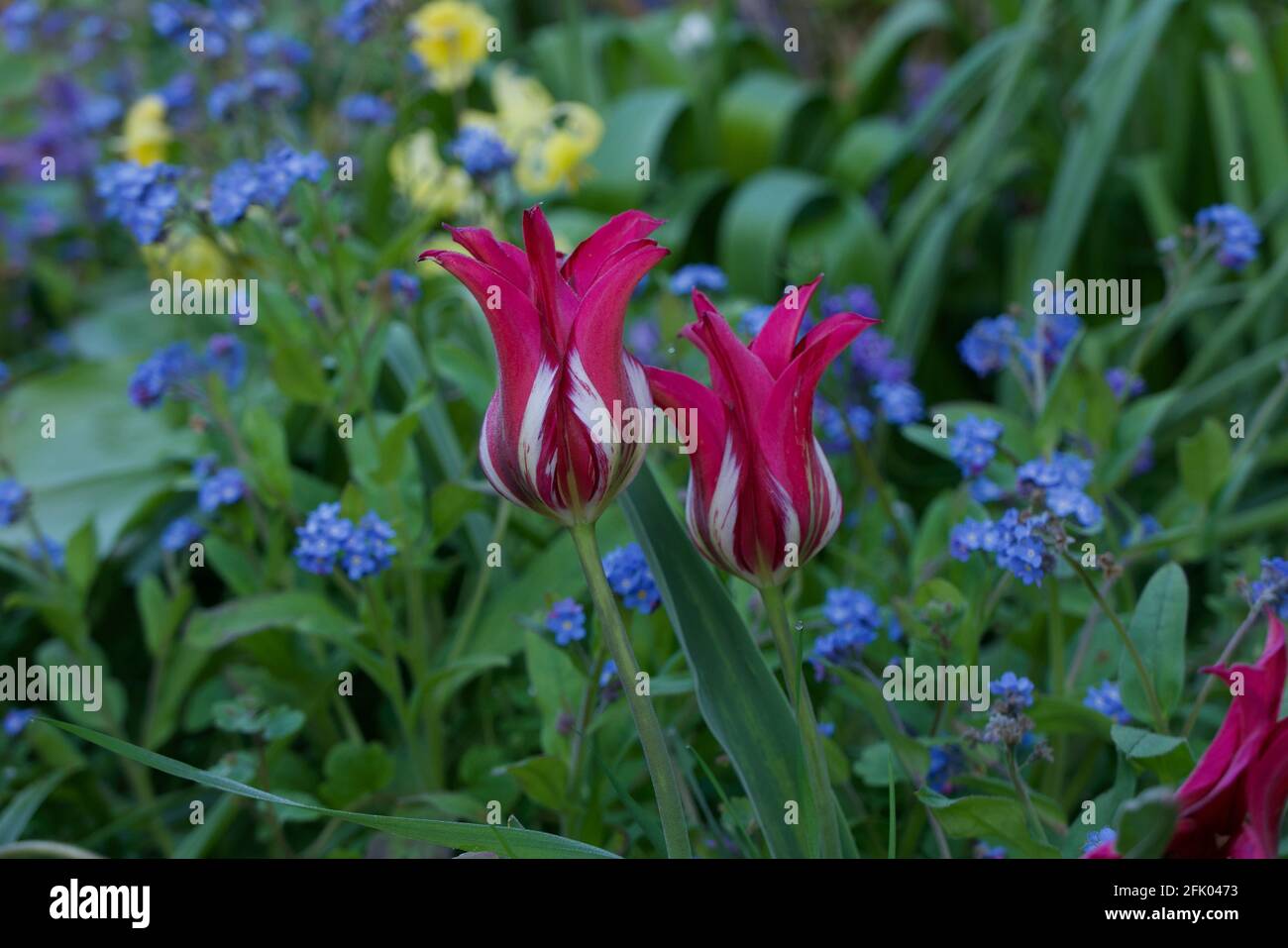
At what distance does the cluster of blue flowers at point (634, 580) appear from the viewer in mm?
765

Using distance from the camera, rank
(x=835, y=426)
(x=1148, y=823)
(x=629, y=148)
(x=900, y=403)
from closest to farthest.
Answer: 1. (x=1148, y=823)
2. (x=900, y=403)
3. (x=835, y=426)
4. (x=629, y=148)

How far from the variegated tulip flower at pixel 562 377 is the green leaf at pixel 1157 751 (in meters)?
0.27

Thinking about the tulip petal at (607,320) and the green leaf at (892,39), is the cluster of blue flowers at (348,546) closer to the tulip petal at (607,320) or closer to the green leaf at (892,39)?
the tulip petal at (607,320)

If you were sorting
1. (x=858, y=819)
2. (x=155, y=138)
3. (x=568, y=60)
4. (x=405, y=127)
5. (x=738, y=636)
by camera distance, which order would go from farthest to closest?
1. (x=568, y=60)
2. (x=155, y=138)
3. (x=405, y=127)
4. (x=858, y=819)
5. (x=738, y=636)

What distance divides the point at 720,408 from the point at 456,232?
14cm

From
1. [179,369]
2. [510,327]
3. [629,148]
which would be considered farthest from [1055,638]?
[629,148]

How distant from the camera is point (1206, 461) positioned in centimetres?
96

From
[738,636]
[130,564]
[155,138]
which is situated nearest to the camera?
[738,636]

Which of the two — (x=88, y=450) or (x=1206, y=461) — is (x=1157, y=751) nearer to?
(x=1206, y=461)

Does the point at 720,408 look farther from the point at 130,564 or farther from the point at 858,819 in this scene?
the point at 130,564

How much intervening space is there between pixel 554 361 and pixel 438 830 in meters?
0.22

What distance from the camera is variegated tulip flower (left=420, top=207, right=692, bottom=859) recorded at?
1.76 feet
